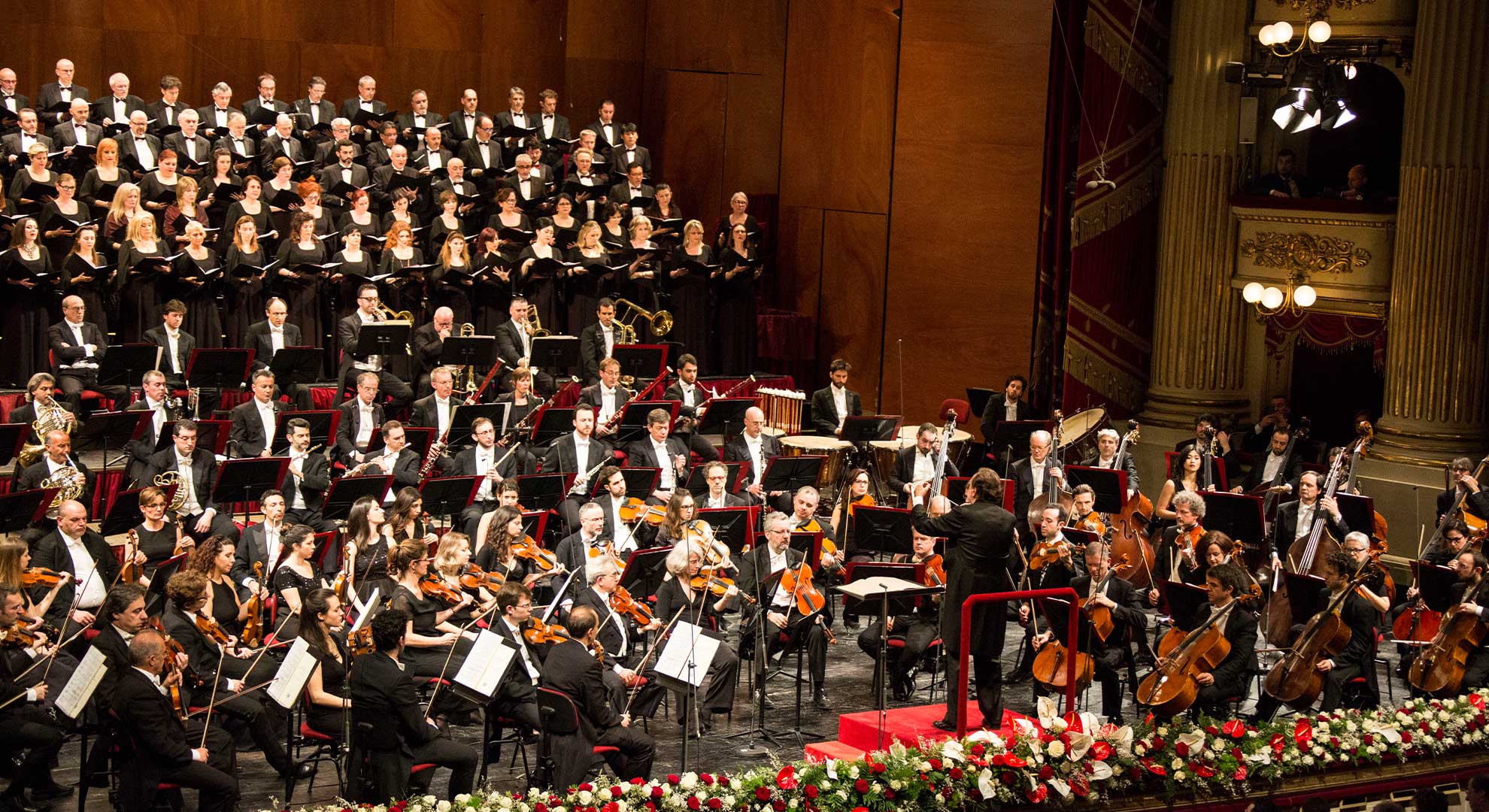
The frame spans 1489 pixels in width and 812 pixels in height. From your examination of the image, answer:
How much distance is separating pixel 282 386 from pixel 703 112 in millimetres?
7590

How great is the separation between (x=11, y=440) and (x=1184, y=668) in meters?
6.80

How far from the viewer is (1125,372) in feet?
48.2

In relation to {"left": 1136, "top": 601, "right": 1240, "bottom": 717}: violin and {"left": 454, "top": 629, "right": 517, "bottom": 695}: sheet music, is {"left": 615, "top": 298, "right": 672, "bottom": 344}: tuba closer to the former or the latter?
{"left": 1136, "top": 601, "right": 1240, "bottom": 717}: violin

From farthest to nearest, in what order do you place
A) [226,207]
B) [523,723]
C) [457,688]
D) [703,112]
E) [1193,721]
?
[703,112], [226,207], [1193,721], [523,723], [457,688]

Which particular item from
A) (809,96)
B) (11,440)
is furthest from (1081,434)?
(11,440)

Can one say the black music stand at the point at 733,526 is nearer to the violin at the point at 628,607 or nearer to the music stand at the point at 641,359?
the violin at the point at 628,607

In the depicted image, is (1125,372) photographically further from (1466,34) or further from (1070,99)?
(1466,34)

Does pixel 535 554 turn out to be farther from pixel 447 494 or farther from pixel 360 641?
pixel 360 641

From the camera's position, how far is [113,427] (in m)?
10.2

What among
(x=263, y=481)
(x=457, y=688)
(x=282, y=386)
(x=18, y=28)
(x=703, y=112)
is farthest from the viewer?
(x=703, y=112)

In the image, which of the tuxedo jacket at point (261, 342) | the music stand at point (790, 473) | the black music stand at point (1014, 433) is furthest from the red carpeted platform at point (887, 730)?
the tuxedo jacket at point (261, 342)

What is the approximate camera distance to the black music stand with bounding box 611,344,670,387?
12672mm

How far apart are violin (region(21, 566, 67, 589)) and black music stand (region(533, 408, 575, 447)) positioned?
3.55 metres

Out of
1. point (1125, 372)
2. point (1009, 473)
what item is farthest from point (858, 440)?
point (1125, 372)
